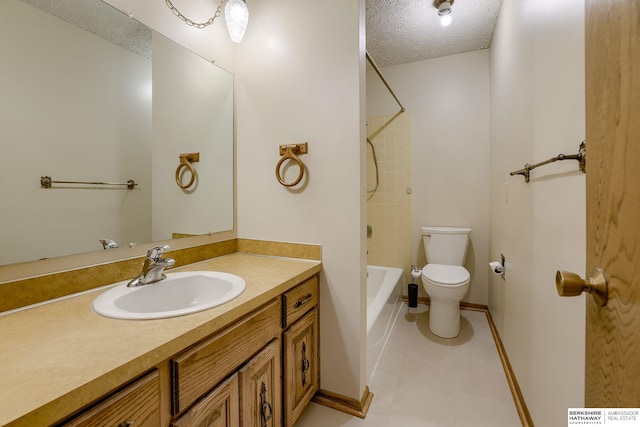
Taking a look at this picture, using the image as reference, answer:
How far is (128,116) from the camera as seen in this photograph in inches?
46.8

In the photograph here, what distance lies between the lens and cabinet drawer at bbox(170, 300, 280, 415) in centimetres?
74

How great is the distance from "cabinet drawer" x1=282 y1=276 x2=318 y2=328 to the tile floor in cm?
60

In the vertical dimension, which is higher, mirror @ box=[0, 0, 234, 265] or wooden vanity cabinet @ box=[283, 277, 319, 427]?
mirror @ box=[0, 0, 234, 265]

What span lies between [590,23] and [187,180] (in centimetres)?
157

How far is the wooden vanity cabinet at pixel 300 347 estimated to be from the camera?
47.9 inches

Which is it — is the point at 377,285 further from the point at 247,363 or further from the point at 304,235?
the point at 247,363

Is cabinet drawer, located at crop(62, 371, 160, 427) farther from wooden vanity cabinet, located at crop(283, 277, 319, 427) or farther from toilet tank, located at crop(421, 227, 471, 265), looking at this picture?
toilet tank, located at crop(421, 227, 471, 265)

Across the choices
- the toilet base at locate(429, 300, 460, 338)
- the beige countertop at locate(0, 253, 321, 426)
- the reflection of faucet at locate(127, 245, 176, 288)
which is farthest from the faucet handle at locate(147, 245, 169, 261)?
the toilet base at locate(429, 300, 460, 338)

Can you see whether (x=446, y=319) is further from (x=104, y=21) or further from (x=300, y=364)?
(x=104, y=21)

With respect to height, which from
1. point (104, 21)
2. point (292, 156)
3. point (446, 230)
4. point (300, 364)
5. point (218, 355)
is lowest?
point (300, 364)

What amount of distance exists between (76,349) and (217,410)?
447 mm

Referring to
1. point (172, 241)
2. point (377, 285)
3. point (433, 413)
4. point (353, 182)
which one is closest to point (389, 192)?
point (377, 285)

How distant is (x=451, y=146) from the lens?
275cm

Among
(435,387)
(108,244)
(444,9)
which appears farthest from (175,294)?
(444,9)
